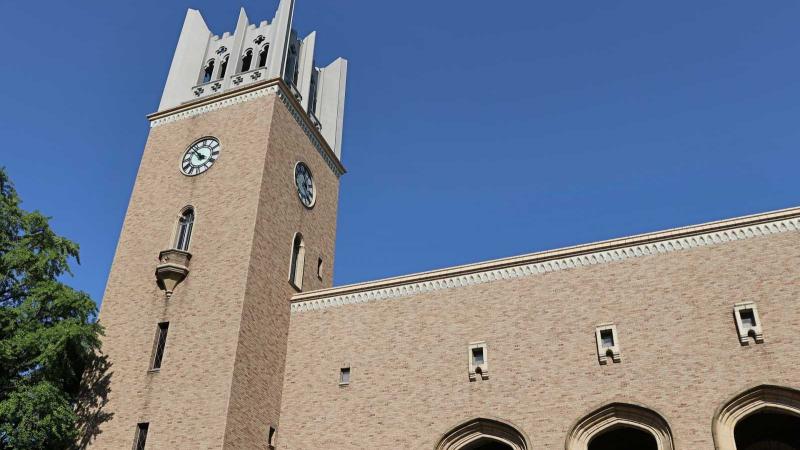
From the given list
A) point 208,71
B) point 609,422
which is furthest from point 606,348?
point 208,71

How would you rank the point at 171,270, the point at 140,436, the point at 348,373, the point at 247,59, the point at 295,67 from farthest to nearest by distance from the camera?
the point at 295,67
the point at 247,59
the point at 171,270
the point at 348,373
the point at 140,436

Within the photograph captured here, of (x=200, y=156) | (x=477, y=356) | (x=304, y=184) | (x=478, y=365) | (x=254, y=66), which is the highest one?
(x=254, y=66)

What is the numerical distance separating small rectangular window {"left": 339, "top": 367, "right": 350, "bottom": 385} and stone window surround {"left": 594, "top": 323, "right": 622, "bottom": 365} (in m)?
6.80

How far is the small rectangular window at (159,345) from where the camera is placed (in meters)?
19.8

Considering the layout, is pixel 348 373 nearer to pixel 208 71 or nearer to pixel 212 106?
pixel 212 106

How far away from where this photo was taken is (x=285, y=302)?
2186 centimetres

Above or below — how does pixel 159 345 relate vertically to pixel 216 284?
below

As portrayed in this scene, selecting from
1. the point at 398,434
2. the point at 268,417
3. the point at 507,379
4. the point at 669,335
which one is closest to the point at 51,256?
the point at 268,417

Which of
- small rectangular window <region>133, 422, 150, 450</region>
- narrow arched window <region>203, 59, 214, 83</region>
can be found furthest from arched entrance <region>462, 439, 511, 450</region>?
narrow arched window <region>203, 59, 214, 83</region>

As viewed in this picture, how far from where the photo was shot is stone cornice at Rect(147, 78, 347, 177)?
24.1 metres

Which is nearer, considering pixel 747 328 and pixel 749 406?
pixel 749 406

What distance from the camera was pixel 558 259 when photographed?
19156mm

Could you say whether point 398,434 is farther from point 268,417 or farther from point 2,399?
point 2,399

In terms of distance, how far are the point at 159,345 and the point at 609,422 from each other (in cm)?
1212
